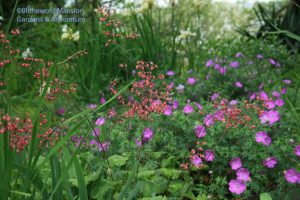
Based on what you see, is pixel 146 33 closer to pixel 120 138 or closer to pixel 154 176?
pixel 120 138

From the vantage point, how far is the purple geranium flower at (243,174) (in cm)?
211

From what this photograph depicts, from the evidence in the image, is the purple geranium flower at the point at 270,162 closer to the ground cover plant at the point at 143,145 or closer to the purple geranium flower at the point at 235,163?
the ground cover plant at the point at 143,145

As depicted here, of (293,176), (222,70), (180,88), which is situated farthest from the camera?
(222,70)

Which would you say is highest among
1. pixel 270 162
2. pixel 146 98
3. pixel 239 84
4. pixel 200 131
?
pixel 146 98

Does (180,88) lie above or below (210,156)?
below

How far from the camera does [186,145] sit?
241 centimetres

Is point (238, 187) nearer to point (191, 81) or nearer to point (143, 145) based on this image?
point (143, 145)

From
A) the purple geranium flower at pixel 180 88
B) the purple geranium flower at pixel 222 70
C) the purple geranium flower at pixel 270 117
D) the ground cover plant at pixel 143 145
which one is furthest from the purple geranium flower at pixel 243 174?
the purple geranium flower at pixel 222 70

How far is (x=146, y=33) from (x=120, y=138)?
189cm

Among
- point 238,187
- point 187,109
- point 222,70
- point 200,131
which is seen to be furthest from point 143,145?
point 222,70

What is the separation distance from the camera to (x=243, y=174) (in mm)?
2121

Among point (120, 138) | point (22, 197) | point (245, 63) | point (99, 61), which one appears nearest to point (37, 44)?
point (99, 61)

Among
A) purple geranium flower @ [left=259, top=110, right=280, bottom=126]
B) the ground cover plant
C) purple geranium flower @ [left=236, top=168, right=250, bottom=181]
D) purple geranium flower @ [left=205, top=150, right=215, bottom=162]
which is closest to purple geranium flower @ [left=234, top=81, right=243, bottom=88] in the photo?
the ground cover plant

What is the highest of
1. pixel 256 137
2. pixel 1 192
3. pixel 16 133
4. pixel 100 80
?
pixel 16 133
